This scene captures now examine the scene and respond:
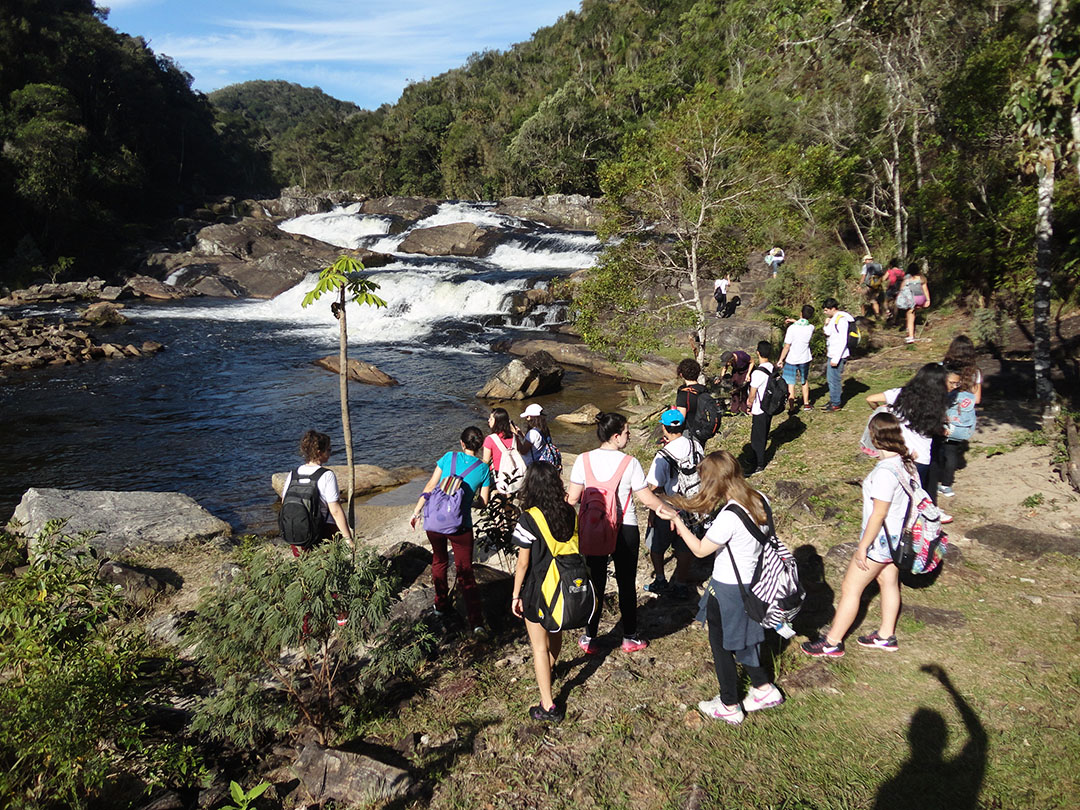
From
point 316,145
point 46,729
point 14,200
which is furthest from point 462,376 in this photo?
point 316,145

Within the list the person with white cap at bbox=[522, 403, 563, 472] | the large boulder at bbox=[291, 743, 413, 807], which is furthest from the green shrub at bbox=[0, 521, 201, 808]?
the person with white cap at bbox=[522, 403, 563, 472]

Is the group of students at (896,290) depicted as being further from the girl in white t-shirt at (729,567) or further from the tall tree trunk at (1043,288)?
the girl in white t-shirt at (729,567)

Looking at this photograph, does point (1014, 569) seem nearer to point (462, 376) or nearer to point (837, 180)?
point (837, 180)

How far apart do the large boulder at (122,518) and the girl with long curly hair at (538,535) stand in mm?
5979

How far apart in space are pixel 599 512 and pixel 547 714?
53.2 inches

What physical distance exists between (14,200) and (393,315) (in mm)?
29475

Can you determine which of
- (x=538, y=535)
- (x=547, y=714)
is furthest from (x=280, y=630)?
(x=547, y=714)

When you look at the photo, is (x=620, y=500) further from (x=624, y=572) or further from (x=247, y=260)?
(x=247, y=260)

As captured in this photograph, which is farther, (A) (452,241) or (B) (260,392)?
(A) (452,241)

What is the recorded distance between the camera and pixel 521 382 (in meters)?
15.9

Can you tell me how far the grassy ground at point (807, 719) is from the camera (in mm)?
3359

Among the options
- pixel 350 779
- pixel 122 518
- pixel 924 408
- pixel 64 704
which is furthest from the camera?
pixel 122 518

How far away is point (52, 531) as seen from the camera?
3.98 m

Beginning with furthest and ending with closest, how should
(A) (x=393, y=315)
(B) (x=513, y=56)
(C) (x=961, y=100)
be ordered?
1. (B) (x=513, y=56)
2. (A) (x=393, y=315)
3. (C) (x=961, y=100)
